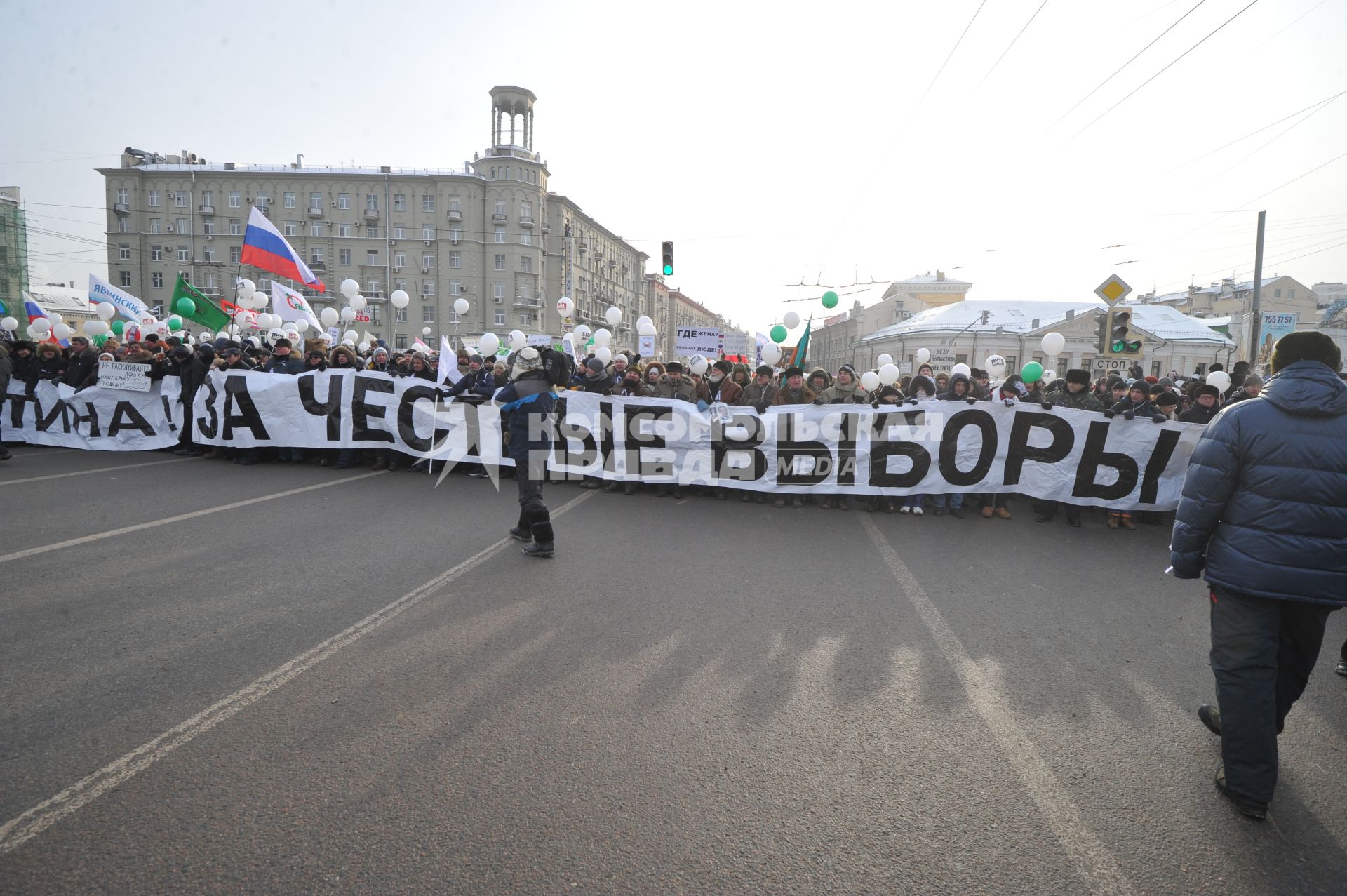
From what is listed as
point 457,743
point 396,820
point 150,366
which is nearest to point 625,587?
point 457,743

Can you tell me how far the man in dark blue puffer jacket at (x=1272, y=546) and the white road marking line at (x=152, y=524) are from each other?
782 centimetres

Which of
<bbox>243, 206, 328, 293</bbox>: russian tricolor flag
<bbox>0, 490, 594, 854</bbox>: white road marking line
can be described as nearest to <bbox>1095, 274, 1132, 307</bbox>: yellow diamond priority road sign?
<bbox>0, 490, 594, 854</bbox>: white road marking line

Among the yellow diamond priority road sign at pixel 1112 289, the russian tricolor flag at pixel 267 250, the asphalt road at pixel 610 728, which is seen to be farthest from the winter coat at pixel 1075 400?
the russian tricolor flag at pixel 267 250

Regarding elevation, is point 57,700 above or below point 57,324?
below

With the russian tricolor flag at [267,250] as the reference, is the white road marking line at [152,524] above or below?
below

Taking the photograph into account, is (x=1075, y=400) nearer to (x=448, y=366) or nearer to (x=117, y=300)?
(x=448, y=366)

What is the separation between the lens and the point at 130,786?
2539mm

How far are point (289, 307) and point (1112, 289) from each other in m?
19.4

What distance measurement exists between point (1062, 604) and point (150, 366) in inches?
526

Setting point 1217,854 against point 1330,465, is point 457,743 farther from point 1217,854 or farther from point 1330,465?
point 1330,465

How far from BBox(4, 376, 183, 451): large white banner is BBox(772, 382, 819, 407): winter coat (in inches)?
385

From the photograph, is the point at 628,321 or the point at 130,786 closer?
the point at 130,786

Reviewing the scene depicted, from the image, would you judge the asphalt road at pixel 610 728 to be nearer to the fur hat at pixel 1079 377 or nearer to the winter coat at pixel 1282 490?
the winter coat at pixel 1282 490

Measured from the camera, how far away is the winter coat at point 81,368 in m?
11.3
